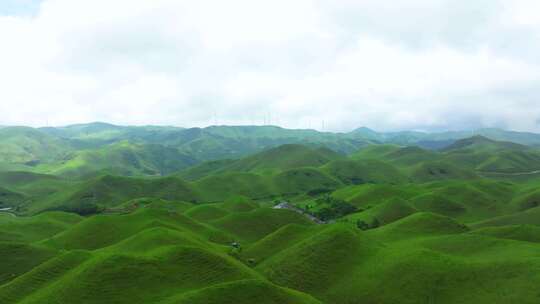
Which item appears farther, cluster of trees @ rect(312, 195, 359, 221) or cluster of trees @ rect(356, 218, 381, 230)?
cluster of trees @ rect(312, 195, 359, 221)

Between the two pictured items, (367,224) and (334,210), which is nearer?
(367,224)

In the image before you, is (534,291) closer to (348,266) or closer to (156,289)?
(348,266)

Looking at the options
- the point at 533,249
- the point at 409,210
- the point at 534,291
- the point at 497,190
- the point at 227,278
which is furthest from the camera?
the point at 497,190

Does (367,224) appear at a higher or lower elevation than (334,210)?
higher

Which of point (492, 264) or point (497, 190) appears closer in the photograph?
point (492, 264)

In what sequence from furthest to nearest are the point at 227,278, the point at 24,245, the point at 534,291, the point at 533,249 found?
the point at 24,245, the point at 533,249, the point at 227,278, the point at 534,291

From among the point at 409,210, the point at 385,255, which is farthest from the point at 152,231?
the point at 409,210

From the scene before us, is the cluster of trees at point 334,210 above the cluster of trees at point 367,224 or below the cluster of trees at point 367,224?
below

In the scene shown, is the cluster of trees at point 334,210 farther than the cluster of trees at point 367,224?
Yes

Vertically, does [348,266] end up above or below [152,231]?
below

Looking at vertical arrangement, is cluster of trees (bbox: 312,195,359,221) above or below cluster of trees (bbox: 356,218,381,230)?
below

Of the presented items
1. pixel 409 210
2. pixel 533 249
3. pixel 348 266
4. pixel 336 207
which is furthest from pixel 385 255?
pixel 336 207
